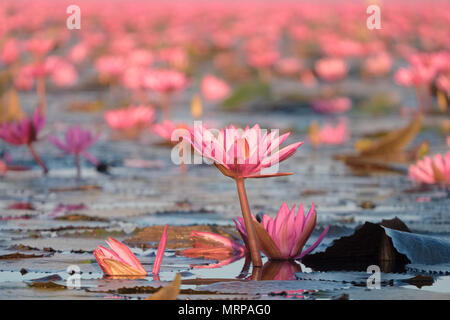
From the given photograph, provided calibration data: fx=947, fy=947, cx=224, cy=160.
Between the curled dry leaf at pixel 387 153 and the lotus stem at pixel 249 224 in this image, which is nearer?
the lotus stem at pixel 249 224

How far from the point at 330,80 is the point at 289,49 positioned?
6.51 metres

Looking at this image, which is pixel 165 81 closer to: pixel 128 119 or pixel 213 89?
pixel 128 119

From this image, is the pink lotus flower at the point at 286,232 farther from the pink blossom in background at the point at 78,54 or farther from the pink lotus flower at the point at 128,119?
the pink blossom in background at the point at 78,54

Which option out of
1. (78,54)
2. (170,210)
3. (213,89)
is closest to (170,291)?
(170,210)

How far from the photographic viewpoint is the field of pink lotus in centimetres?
298

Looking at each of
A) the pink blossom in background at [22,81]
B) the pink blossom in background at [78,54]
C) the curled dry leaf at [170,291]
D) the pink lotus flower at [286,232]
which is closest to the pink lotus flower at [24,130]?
the pink lotus flower at [286,232]

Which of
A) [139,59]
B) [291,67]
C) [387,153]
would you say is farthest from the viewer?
[291,67]

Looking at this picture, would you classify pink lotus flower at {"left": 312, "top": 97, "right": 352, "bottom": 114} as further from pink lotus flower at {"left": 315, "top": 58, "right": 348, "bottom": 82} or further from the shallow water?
the shallow water

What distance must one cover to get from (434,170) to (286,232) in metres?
2.50

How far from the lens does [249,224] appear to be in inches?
122

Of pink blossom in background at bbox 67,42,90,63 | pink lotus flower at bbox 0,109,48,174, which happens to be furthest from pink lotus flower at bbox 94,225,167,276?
pink blossom in background at bbox 67,42,90,63

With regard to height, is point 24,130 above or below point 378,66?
below

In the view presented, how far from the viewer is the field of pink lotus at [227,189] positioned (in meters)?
2.98

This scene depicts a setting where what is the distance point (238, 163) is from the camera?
297 centimetres
